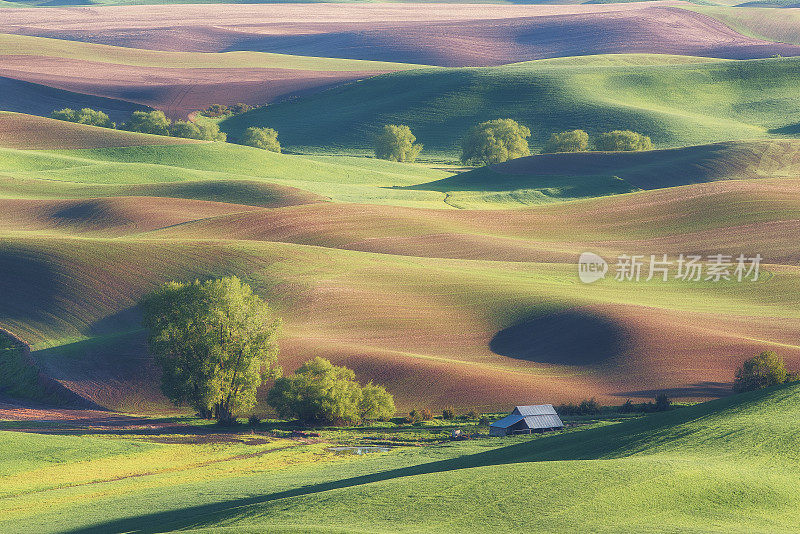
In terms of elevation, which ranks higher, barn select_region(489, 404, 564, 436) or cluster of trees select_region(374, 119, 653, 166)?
cluster of trees select_region(374, 119, 653, 166)

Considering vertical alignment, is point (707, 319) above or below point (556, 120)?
below

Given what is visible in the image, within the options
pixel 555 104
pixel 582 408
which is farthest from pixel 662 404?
pixel 555 104

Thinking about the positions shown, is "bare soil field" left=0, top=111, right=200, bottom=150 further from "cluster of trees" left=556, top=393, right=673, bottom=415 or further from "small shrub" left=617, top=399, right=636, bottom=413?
"small shrub" left=617, top=399, right=636, bottom=413

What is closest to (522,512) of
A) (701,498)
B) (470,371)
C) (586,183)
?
(701,498)

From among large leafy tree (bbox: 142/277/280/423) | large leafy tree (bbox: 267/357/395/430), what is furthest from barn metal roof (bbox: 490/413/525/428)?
large leafy tree (bbox: 142/277/280/423)

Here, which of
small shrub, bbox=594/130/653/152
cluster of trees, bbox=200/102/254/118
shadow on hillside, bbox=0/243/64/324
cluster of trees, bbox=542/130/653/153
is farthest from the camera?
cluster of trees, bbox=200/102/254/118

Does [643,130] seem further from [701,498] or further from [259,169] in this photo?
[701,498]

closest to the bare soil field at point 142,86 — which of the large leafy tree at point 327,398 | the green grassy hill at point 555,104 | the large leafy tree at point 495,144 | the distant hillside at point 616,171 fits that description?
the green grassy hill at point 555,104
